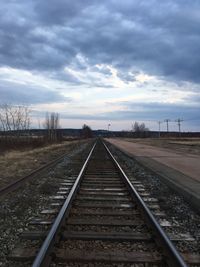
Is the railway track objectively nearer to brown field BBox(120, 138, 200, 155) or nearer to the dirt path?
the dirt path

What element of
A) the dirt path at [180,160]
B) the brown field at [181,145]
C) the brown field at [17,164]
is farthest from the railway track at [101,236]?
the brown field at [181,145]

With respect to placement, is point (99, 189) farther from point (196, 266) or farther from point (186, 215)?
point (196, 266)

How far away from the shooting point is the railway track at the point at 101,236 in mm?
5469

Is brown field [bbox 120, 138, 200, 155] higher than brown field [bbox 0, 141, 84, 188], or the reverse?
brown field [bbox 0, 141, 84, 188]

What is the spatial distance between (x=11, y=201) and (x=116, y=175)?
7103 mm

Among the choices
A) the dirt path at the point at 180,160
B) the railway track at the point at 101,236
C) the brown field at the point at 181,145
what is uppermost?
the railway track at the point at 101,236

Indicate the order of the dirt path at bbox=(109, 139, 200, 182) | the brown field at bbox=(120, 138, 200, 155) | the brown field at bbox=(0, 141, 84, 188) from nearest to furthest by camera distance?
the brown field at bbox=(0, 141, 84, 188) → the dirt path at bbox=(109, 139, 200, 182) → the brown field at bbox=(120, 138, 200, 155)

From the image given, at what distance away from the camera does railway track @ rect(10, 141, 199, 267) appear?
5469 mm

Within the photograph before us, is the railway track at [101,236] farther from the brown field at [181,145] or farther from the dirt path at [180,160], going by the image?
the brown field at [181,145]

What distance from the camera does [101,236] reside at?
6652 millimetres

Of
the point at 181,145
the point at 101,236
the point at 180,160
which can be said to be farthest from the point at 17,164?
the point at 181,145

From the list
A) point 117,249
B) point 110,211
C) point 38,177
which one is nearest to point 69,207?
point 110,211

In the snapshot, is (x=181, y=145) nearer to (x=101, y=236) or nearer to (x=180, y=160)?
(x=180, y=160)

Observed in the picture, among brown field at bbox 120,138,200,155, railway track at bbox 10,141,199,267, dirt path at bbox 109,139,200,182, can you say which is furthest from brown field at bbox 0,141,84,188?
brown field at bbox 120,138,200,155
